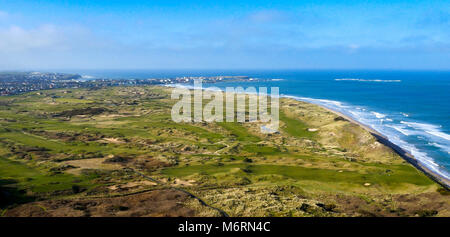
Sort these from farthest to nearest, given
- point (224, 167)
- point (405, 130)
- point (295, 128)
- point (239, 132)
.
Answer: point (295, 128), point (239, 132), point (405, 130), point (224, 167)

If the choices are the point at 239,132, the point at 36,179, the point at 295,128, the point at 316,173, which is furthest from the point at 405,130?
the point at 36,179

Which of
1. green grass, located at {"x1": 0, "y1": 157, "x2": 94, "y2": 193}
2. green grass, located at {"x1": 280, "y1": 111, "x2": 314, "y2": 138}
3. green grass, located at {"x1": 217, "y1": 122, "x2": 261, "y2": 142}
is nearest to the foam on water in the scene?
green grass, located at {"x1": 280, "y1": 111, "x2": 314, "y2": 138}

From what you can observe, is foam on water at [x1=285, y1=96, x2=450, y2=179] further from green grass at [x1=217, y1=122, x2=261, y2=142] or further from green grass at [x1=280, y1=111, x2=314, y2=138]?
green grass at [x1=217, y1=122, x2=261, y2=142]

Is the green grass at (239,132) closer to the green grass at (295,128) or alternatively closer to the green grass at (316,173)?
the green grass at (295,128)

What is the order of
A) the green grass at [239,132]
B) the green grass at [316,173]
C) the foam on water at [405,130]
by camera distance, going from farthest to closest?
the green grass at [239,132] < the foam on water at [405,130] < the green grass at [316,173]

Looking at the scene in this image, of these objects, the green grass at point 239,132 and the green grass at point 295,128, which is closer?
the green grass at point 239,132

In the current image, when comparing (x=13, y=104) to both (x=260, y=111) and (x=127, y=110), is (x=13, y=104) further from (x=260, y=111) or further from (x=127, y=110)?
(x=260, y=111)

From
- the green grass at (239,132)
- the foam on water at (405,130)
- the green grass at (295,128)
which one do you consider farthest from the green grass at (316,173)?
the green grass at (295,128)

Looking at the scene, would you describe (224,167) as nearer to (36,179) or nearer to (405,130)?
(36,179)

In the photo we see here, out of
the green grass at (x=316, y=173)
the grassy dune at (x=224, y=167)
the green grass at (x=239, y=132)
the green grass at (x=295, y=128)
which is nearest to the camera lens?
the grassy dune at (x=224, y=167)
